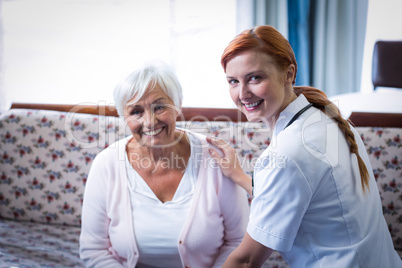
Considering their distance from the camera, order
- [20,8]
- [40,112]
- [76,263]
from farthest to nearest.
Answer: [20,8] < [40,112] < [76,263]

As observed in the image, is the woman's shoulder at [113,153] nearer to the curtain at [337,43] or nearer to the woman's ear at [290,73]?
the woman's ear at [290,73]

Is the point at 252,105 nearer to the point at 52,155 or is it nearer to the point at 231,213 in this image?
the point at 231,213

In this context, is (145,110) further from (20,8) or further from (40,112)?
(20,8)

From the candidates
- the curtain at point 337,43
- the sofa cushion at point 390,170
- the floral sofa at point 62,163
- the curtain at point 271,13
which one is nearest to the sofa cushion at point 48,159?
the floral sofa at point 62,163

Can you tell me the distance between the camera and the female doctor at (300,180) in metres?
0.87

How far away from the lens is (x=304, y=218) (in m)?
0.93

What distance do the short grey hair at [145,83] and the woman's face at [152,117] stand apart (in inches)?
0.6

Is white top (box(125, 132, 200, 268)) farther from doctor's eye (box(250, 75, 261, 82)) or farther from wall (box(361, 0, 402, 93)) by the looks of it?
wall (box(361, 0, 402, 93))

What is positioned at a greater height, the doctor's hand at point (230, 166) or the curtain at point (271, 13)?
the curtain at point (271, 13)

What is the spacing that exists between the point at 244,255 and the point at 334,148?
350 millimetres

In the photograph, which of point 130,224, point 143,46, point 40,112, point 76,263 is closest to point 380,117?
point 130,224

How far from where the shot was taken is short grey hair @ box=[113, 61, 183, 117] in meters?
1.31

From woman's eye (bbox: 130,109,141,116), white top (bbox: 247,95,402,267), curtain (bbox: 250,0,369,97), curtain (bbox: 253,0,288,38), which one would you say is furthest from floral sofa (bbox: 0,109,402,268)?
curtain (bbox: 250,0,369,97)

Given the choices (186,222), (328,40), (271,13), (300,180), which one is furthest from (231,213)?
(328,40)
